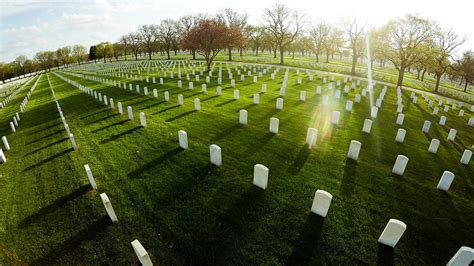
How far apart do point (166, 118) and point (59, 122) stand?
6.16 meters

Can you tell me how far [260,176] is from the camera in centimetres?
629

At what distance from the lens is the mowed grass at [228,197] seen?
15.5 ft

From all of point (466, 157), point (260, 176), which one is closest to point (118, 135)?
point (260, 176)

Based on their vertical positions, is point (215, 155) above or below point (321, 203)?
above

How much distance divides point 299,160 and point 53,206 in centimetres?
694

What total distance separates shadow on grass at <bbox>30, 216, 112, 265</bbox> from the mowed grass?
2 cm

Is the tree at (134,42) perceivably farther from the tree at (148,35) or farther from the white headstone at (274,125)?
the white headstone at (274,125)

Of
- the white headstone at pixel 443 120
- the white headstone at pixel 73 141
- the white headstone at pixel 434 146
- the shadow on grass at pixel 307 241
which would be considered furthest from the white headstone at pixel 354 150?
the white headstone at pixel 73 141

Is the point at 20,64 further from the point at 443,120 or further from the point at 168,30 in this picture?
the point at 443,120

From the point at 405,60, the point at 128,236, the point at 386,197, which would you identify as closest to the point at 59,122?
the point at 128,236

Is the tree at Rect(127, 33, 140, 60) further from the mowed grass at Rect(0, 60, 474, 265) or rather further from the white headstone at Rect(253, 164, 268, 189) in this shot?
the white headstone at Rect(253, 164, 268, 189)

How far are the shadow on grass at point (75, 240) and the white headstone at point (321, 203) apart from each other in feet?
15.0

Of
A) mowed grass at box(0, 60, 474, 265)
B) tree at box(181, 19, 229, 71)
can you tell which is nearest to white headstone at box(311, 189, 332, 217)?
mowed grass at box(0, 60, 474, 265)

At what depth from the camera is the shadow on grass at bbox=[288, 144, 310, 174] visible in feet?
23.8
